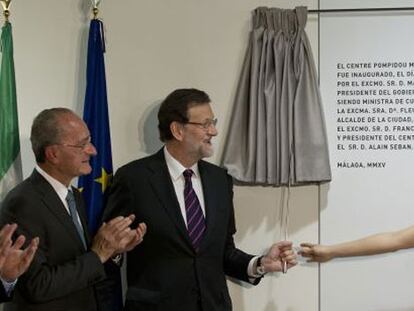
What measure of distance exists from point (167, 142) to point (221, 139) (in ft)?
1.25

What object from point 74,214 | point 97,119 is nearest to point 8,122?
point 97,119

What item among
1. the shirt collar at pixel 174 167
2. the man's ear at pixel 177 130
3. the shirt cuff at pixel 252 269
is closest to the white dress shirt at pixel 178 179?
the shirt collar at pixel 174 167

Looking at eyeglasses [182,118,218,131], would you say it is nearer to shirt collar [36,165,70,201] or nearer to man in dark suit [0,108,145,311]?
man in dark suit [0,108,145,311]

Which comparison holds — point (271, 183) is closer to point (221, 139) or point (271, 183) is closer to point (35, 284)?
point (221, 139)

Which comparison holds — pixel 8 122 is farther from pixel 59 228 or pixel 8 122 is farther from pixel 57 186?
pixel 59 228

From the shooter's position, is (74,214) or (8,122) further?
(8,122)

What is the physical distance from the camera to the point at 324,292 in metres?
2.63

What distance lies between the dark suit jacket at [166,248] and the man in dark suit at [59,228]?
0.20 metres

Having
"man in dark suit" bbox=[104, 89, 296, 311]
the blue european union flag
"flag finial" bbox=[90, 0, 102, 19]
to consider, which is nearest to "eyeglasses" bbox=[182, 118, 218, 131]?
"man in dark suit" bbox=[104, 89, 296, 311]

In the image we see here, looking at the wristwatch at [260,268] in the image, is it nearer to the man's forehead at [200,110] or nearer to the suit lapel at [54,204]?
the man's forehead at [200,110]

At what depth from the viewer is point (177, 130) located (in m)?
2.32

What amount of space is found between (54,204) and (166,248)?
537mm

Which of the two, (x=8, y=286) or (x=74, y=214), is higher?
(x=74, y=214)

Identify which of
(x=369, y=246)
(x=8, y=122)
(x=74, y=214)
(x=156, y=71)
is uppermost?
(x=156, y=71)
